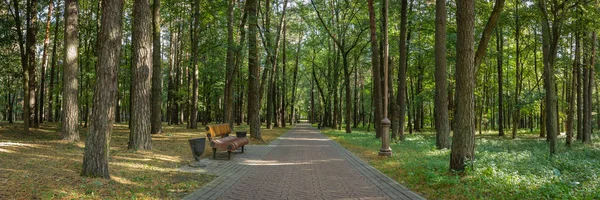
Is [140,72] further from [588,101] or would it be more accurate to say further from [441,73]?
[588,101]

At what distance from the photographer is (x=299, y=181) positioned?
23.5 ft

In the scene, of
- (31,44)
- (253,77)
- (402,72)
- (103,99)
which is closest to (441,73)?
(402,72)

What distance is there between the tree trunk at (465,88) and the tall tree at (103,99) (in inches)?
265

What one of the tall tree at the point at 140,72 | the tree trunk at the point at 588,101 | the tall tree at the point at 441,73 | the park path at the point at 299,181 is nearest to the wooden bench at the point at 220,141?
the park path at the point at 299,181

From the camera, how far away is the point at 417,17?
2012 cm

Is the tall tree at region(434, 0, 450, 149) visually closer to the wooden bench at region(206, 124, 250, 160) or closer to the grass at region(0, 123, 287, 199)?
the wooden bench at region(206, 124, 250, 160)

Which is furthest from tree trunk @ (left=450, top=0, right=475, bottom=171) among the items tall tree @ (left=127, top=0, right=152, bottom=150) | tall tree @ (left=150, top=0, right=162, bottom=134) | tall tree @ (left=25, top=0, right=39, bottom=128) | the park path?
tall tree @ (left=25, top=0, right=39, bottom=128)

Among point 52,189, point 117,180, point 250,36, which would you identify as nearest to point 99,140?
point 117,180

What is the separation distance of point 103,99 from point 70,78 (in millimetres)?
6860

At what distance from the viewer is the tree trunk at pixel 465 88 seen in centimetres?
719

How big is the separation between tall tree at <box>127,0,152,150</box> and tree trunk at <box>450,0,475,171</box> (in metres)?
8.34

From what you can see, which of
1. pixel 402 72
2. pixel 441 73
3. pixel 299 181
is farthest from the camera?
pixel 402 72

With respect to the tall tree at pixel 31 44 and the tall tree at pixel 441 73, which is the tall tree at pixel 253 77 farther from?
the tall tree at pixel 31 44

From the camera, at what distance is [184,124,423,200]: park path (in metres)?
5.87
